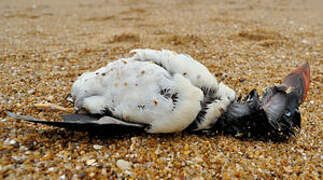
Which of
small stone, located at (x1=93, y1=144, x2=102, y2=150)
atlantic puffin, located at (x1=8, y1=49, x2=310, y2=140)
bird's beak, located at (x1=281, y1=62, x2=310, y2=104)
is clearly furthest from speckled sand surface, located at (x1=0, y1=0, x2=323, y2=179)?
bird's beak, located at (x1=281, y1=62, x2=310, y2=104)

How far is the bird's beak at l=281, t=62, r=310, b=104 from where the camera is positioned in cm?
161

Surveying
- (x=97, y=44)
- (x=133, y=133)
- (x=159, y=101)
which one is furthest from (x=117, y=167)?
(x=97, y=44)

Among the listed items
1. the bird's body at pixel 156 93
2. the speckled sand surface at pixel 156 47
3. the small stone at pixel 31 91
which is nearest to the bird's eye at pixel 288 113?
the speckled sand surface at pixel 156 47

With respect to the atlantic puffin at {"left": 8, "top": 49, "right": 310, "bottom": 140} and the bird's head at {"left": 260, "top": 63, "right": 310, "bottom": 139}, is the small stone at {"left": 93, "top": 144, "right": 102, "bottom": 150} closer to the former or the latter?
the atlantic puffin at {"left": 8, "top": 49, "right": 310, "bottom": 140}

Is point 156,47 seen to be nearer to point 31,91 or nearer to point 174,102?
point 31,91

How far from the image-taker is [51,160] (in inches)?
52.8

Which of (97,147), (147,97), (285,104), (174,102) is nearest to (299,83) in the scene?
(285,104)

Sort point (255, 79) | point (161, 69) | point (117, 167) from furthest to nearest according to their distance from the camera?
point (255, 79), point (161, 69), point (117, 167)

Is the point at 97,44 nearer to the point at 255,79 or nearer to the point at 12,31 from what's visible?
the point at 12,31

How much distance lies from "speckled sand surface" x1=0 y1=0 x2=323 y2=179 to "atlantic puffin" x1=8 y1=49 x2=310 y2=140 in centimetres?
12

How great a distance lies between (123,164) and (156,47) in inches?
93.4

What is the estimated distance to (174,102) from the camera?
1.45 metres

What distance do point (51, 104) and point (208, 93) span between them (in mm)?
1223

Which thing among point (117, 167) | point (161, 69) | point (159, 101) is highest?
point (161, 69)
